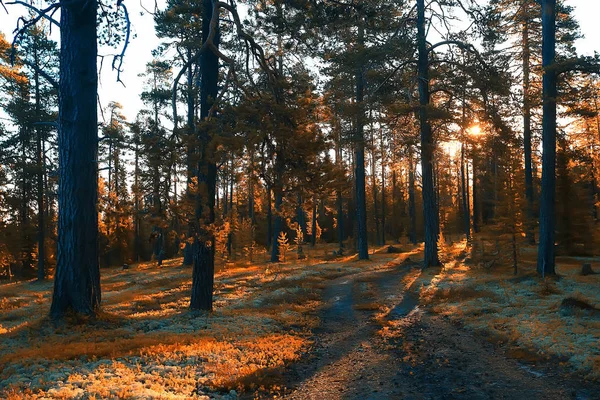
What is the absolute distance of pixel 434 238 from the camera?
20.7 m

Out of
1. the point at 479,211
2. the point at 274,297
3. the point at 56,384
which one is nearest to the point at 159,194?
the point at 56,384

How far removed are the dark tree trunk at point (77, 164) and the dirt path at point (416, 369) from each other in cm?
561

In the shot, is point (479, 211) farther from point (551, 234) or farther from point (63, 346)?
point (63, 346)

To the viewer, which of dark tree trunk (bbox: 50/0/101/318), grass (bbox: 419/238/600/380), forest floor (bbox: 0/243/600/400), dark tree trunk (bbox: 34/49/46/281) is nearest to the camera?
forest floor (bbox: 0/243/600/400)

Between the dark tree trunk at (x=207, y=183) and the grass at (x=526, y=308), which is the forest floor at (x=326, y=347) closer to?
the grass at (x=526, y=308)

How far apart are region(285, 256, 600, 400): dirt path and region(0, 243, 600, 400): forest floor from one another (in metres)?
0.03

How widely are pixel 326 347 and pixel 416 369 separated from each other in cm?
238

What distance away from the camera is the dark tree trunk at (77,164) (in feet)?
31.0

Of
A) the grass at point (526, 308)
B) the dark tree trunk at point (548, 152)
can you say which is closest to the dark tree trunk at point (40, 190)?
the grass at point (526, 308)

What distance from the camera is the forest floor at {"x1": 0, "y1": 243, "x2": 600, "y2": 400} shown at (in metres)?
5.98

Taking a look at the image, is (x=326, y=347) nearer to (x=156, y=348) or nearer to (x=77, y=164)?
(x=156, y=348)

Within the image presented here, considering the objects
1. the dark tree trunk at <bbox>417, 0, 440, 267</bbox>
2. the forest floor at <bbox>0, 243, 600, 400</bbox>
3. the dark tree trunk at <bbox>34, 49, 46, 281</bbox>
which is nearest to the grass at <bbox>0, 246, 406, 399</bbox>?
the forest floor at <bbox>0, 243, 600, 400</bbox>

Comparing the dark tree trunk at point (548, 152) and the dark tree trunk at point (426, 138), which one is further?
the dark tree trunk at point (426, 138)

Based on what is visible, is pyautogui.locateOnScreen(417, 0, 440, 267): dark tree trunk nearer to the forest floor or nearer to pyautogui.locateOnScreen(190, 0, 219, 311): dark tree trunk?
the forest floor
